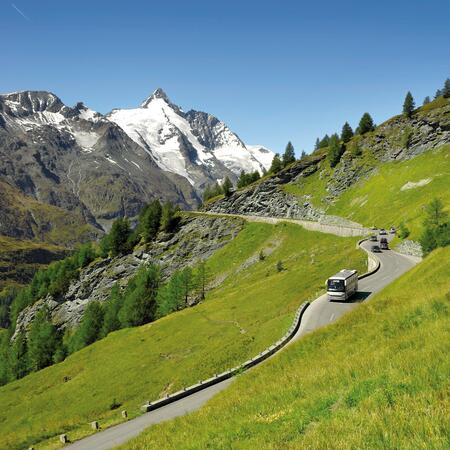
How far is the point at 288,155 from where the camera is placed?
169 metres

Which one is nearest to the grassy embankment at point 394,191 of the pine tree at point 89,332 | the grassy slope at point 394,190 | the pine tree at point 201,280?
the grassy slope at point 394,190

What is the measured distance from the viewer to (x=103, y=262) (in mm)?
149375

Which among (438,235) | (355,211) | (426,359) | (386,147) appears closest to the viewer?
(426,359)

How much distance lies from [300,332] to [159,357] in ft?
78.3

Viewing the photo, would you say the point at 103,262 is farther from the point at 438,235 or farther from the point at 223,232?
the point at 438,235

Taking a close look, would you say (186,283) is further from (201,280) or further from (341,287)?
(341,287)

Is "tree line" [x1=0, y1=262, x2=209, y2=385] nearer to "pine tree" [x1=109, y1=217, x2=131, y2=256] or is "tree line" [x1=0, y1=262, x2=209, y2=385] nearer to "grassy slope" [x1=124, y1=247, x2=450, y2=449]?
"pine tree" [x1=109, y1=217, x2=131, y2=256]

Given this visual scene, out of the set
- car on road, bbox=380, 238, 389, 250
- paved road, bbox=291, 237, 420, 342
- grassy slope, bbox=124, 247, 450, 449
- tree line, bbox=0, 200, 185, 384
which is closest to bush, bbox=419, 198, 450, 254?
paved road, bbox=291, 237, 420, 342

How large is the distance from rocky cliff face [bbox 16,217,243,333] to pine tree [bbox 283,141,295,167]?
172 feet

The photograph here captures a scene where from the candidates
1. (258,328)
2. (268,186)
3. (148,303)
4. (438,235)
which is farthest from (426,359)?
(268,186)

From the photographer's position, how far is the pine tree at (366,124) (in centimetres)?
15312

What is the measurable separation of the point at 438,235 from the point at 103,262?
413 ft

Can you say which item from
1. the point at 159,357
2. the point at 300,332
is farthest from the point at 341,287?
the point at 159,357

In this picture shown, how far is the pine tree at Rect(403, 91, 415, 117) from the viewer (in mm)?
139625
